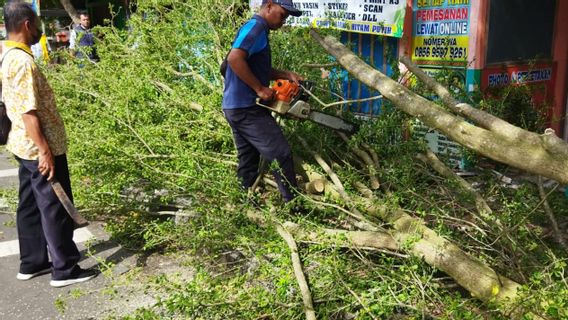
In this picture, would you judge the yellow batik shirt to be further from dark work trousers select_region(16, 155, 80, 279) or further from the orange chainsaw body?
the orange chainsaw body

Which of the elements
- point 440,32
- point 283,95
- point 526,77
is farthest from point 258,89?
point 526,77

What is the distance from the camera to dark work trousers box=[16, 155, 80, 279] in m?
3.83

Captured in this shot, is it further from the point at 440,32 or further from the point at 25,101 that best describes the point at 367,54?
the point at 25,101

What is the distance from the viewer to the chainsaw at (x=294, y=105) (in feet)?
12.6

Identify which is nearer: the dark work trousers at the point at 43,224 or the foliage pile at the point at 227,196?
the foliage pile at the point at 227,196

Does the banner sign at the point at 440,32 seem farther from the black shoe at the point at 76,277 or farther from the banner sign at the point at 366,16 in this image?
the black shoe at the point at 76,277

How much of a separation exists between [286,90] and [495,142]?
6.02 feet

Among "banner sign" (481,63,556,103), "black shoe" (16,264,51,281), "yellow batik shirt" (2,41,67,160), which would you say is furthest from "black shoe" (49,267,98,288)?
"banner sign" (481,63,556,103)

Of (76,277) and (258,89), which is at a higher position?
(258,89)

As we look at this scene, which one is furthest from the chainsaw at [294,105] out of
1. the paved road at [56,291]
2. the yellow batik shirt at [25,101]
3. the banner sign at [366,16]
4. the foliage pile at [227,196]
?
the banner sign at [366,16]

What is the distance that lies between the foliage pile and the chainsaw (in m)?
0.33

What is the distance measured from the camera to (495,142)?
234cm

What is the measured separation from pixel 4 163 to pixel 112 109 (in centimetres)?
358

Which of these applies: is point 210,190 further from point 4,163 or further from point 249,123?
point 4,163
